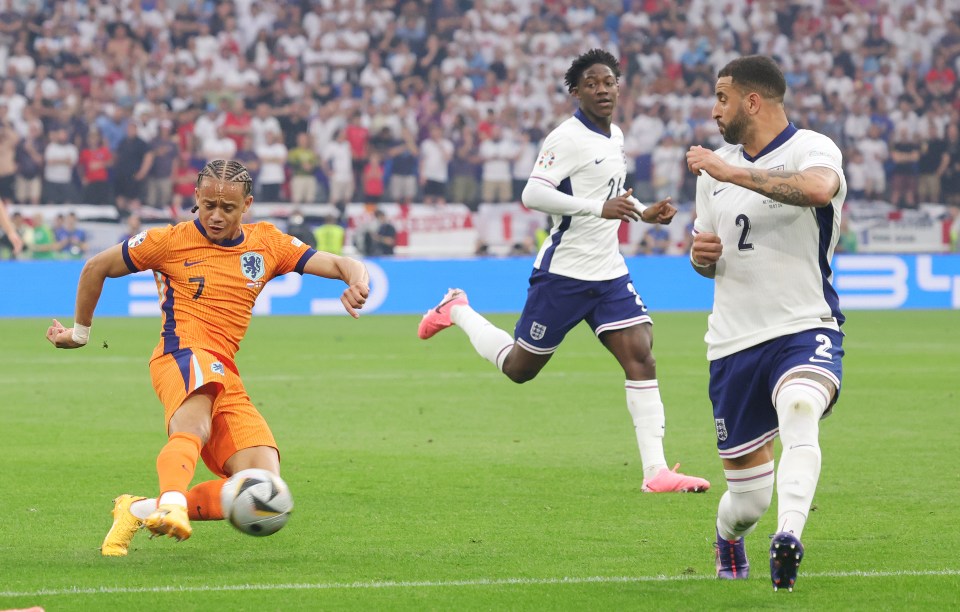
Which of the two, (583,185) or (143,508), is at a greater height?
(583,185)

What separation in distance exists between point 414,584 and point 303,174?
20.1 m

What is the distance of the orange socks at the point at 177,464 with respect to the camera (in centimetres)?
561

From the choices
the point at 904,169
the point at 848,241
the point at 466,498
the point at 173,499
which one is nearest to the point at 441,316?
the point at 466,498

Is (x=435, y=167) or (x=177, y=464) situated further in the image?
(x=435, y=167)

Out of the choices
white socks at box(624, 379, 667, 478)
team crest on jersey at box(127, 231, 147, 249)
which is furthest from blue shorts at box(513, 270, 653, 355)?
team crest on jersey at box(127, 231, 147, 249)

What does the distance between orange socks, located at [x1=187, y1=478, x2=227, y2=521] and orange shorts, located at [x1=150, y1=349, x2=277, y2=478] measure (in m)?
0.20

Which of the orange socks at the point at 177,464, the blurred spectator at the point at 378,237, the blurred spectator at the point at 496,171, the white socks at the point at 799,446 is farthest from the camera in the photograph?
the blurred spectator at the point at 496,171

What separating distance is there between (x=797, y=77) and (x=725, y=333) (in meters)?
24.9

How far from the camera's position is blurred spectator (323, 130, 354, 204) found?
24938 millimetres

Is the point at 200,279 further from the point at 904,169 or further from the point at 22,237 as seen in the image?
the point at 904,169

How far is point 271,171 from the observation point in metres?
24.8

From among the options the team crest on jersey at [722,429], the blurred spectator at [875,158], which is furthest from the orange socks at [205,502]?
the blurred spectator at [875,158]

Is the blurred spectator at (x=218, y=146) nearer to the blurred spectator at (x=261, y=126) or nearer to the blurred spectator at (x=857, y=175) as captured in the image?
the blurred spectator at (x=261, y=126)

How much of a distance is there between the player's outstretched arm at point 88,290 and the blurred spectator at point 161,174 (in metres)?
18.4
